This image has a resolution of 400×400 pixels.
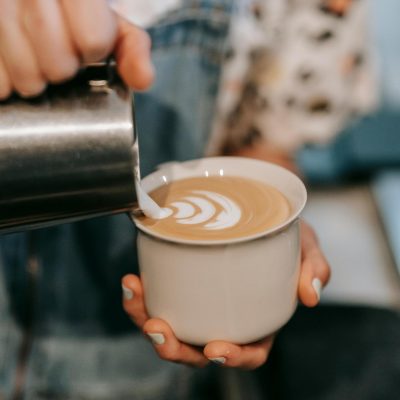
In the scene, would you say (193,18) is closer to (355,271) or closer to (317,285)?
(317,285)

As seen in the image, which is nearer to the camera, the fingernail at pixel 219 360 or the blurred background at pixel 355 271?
the fingernail at pixel 219 360

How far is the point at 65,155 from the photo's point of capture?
0.47 meters

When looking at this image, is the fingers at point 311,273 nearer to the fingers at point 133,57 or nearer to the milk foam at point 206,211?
the milk foam at point 206,211

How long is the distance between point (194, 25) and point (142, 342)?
0.48m

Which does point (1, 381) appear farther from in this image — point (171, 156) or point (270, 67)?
point (270, 67)

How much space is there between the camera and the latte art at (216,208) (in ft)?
1.74

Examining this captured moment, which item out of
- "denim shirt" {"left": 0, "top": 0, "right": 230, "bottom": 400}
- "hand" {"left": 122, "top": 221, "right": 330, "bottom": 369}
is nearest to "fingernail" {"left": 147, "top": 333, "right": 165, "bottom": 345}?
"hand" {"left": 122, "top": 221, "right": 330, "bottom": 369}

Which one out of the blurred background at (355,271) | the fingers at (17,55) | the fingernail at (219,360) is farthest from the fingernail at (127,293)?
the blurred background at (355,271)

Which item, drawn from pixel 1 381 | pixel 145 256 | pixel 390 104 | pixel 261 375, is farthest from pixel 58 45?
pixel 390 104

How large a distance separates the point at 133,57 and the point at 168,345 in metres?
0.26

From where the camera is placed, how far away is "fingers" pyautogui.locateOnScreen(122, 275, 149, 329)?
565 mm

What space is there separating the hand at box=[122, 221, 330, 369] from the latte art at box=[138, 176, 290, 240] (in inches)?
2.6

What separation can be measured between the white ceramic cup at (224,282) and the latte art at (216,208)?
3cm

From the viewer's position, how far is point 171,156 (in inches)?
34.9
